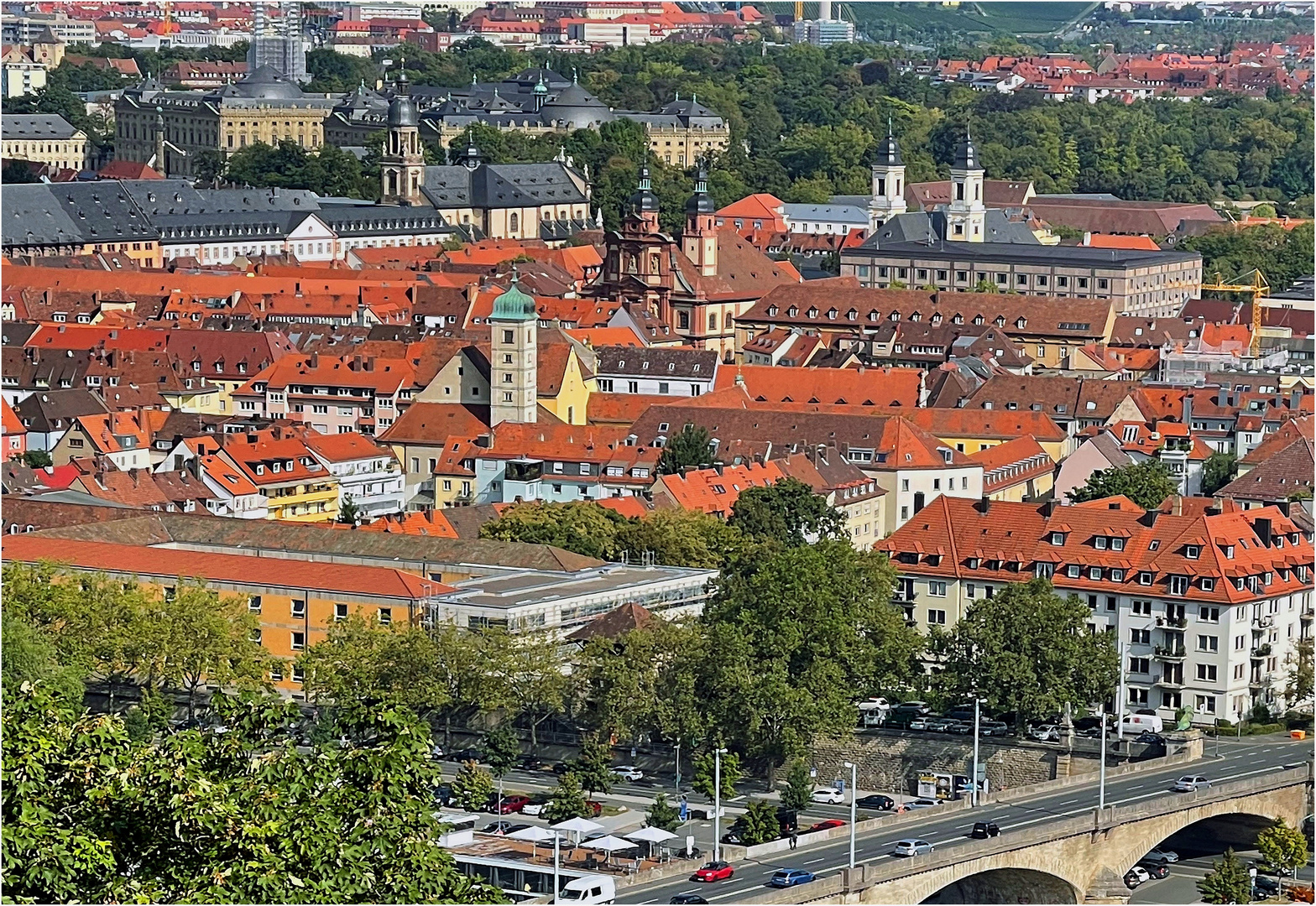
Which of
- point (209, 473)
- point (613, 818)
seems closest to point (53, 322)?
point (209, 473)

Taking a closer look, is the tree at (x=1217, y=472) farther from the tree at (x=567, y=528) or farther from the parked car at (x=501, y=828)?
the parked car at (x=501, y=828)

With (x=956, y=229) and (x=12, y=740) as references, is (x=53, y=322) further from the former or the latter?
(x=12, y=740)

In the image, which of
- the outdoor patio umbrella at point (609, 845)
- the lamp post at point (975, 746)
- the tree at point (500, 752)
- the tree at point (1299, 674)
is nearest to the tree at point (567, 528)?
the tree at point (500, 752)

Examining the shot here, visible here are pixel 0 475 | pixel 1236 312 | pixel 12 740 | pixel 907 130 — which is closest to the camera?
pixel 12 740

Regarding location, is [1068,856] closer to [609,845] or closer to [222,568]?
[609,845]

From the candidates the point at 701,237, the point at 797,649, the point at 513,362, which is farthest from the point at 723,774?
the point at 701,237

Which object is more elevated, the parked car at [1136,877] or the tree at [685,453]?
the tree at [685,453]
